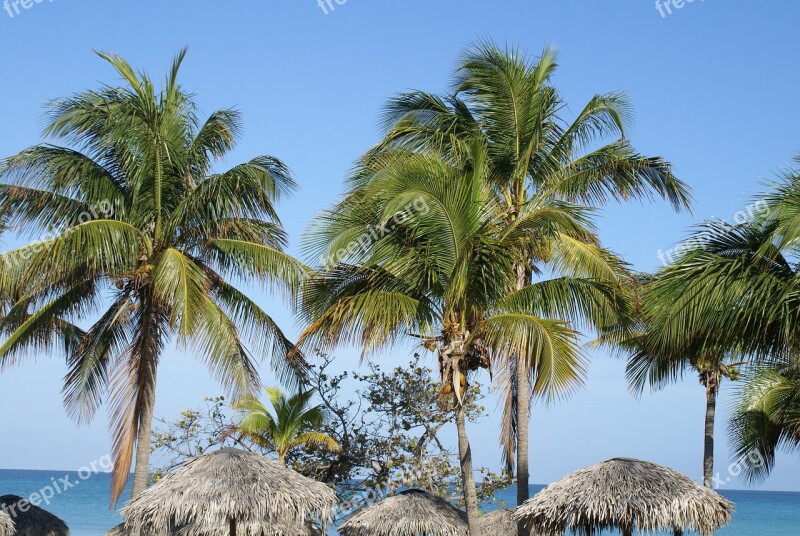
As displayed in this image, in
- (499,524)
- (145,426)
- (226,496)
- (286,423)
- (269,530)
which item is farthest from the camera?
Answer: (286,423)

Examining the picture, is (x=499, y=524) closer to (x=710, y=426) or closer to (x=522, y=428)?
(x=522, y=428)

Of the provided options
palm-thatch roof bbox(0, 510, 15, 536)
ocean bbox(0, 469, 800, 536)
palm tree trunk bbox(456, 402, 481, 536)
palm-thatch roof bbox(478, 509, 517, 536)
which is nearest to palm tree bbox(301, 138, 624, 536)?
palm tree trunk bbox(456, 402, 481, 536)

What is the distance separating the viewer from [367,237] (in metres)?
13.5

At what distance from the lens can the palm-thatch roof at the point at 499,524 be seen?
16.4 metres

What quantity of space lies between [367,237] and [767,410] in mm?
9269

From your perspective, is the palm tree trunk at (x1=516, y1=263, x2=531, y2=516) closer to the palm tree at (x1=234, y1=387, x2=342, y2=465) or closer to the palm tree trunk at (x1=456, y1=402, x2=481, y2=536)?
the palm tree trunk at (x1=456, y1=402, x2=481, y2=536)

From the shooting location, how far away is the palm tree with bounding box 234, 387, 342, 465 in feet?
60.0

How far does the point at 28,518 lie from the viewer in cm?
1656

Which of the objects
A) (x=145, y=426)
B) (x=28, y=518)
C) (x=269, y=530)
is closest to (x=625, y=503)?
(x=269, y=530)

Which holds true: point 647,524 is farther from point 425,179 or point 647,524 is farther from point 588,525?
point 425,179

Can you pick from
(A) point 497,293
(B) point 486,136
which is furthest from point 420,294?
(B) point 486,136

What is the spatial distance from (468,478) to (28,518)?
826 centimetres

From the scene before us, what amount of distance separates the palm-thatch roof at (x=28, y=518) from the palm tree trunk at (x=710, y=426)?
12.1m

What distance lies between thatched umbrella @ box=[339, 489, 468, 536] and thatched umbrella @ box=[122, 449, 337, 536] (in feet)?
5.80
